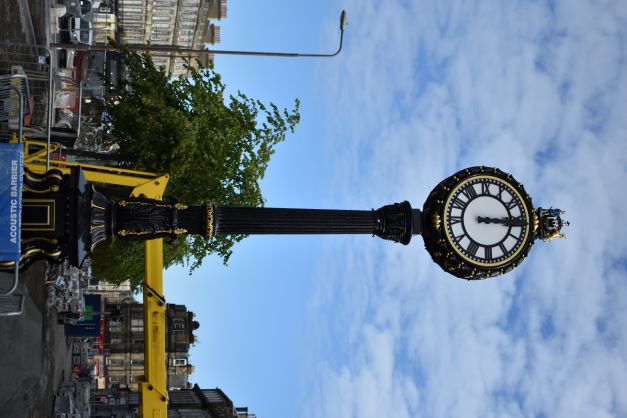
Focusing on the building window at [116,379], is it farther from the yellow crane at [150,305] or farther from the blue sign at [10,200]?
the blue sign at [10,200]

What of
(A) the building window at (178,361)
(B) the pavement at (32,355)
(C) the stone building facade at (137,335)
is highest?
(B) the pavement at (32,355)

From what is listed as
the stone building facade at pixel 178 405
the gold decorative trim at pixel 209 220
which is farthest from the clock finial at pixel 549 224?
the stone building facade at pixel 178 405

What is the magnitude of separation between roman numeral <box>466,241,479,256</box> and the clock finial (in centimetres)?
187

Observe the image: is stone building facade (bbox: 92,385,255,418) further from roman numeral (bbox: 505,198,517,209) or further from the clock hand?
roman numeral (bbox: 505,198,517,209)

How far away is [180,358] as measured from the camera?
230 feet

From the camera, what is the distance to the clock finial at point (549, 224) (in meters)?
17.6

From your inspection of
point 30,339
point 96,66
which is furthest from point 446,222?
point 96,66

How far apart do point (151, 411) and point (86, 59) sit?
1518 inches

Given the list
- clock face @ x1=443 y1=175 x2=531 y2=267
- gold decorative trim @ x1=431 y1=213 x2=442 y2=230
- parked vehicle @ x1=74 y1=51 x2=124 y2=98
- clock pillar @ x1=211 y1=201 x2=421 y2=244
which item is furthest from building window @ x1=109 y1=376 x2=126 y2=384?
clock face @ x1=443 y1=175 x2=531 y2=267

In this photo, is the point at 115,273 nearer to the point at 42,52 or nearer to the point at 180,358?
the point at 42,52

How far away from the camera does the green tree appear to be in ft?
88.6

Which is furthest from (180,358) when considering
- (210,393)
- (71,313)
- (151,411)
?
(151,411)

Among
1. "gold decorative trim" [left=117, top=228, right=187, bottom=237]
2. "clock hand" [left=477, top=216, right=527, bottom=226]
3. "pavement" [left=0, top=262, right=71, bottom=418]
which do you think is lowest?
"pavement" [left=0, top=262, right=71, bottom=418]

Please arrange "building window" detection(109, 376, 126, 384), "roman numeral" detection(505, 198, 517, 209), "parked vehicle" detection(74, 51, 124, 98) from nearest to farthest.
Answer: "roman numeral" detection(505, 198, 517, 209) < "parked vehicle" detection(74, 51, 124, 98) < "building window" detection(109, 376, 126, 384)
